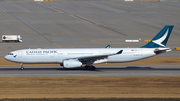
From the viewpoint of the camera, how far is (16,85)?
1414 inches

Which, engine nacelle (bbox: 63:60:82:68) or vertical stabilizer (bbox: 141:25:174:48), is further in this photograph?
vertical stabilizer (bbox: 141:25:174:48)

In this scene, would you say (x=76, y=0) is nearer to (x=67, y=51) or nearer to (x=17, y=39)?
(x=17, y=39)

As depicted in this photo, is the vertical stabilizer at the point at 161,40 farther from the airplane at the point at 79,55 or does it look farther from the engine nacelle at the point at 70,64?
the engine nacelle at the point at 70,64

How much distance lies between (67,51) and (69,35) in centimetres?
5973

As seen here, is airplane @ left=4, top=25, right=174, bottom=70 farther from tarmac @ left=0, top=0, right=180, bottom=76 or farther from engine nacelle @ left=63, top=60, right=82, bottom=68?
tarmac @ left=0, top=0, right=180, bottom=76

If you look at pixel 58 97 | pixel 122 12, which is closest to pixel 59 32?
pixel 122 12

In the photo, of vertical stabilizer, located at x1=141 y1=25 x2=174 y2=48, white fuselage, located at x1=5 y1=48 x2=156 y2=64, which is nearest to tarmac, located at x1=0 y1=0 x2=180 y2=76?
vertical stabilizer, located at x1=141 y1=25 x2=174 y2=48

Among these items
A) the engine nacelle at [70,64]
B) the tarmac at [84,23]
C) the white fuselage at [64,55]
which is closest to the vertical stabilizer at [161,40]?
the white fuselage at [64,55]

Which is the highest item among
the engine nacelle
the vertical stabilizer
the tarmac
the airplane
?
the tarmac

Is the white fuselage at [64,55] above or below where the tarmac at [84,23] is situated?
below

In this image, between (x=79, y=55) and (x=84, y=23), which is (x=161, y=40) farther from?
(x=84, y=23)

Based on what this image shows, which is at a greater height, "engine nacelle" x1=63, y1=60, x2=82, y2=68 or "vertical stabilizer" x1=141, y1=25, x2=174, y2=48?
"vertical stabilizer" x1=141, y1=25, x2=174, y2=48

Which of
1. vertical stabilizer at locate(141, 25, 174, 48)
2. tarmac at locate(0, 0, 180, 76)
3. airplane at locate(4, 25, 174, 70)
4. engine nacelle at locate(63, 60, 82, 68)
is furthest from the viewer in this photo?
tarmac at locate(0, 0, 180, 76)

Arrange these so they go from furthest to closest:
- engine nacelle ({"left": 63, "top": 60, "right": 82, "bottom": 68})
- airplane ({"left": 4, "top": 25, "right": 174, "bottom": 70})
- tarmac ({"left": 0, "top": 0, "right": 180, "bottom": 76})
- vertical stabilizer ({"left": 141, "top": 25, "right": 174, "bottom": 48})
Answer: tarmac ({"left": 0, "top": 0, "right": 180, "bottom": 76}), vertical stabilizer ({"left": 141, "top": 25, "right": 174, "bottom": 48}), airplane ({"left": 4, "top": 25, "right": 174, "bottom": 70}), engine nacelle ({"left": 63, "top": 60, "right": 82, "bottom": 68})
